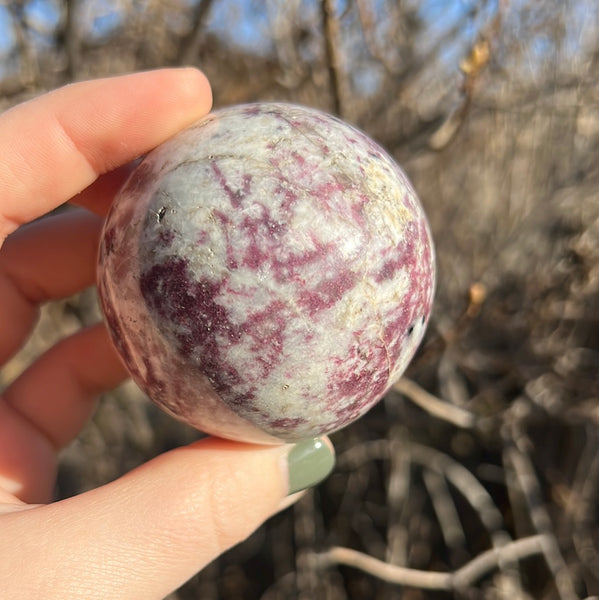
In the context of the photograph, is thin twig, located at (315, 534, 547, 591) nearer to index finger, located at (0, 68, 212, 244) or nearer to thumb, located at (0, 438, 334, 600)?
thumb, located at (0, 438, 334, 600)

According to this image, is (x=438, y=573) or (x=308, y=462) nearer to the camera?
(x=308, y=462)

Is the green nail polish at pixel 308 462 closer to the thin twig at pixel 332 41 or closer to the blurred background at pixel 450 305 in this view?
the blurred background at pixel 450 305

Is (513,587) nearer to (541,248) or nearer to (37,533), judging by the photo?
(541,248)

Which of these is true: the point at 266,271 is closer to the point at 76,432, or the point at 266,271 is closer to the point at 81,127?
the point at 81,127

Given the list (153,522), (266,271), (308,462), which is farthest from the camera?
(308,462)

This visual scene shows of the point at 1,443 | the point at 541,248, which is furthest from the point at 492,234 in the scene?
the point at 1,443

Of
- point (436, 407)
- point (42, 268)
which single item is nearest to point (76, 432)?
point (42, 268)

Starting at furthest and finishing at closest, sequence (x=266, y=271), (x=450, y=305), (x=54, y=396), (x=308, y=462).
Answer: (x=450, y=305), (x=54, y=396), (x=308, y=462), (x=266, y=271)
